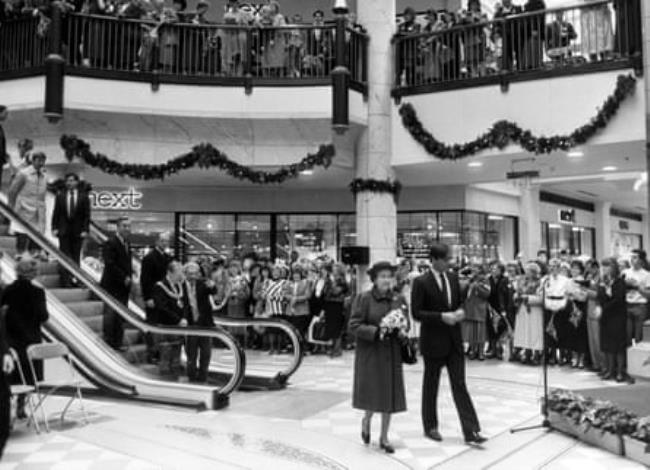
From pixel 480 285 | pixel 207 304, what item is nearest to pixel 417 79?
pixel 480 285

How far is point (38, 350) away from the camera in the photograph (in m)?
6.17

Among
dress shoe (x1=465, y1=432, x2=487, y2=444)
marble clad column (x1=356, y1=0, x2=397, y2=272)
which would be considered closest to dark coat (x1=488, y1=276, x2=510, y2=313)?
marble clad column (x1=356, y1=0, x2=397, y2=272)

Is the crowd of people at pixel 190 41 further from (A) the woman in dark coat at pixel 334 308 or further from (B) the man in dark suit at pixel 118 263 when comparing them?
(B) the man in dark suit at pixel 118 263

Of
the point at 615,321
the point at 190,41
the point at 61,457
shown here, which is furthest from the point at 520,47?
the point at 61,457

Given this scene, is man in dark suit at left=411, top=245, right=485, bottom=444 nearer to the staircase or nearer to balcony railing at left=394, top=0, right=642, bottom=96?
the staircase

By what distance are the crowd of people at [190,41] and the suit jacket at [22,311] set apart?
7138mm

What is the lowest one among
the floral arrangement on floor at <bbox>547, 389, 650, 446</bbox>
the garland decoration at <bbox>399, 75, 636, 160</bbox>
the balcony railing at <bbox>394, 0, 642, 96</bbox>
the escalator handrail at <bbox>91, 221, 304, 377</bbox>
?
the floral arrangement on floor at <bbox>547, 389, 650, 446</bbox>

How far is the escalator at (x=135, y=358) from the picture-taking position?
24.7ft

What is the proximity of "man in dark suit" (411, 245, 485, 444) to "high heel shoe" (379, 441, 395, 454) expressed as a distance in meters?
0.59

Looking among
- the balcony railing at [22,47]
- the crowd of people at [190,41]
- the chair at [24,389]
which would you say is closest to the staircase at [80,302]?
the chair at [24,389]

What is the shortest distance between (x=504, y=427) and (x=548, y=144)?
6.39 meters

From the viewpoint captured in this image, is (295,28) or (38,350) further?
(295,28)

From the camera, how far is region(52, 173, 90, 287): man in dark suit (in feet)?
31.5

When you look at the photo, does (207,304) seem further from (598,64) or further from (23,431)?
(598,64)
